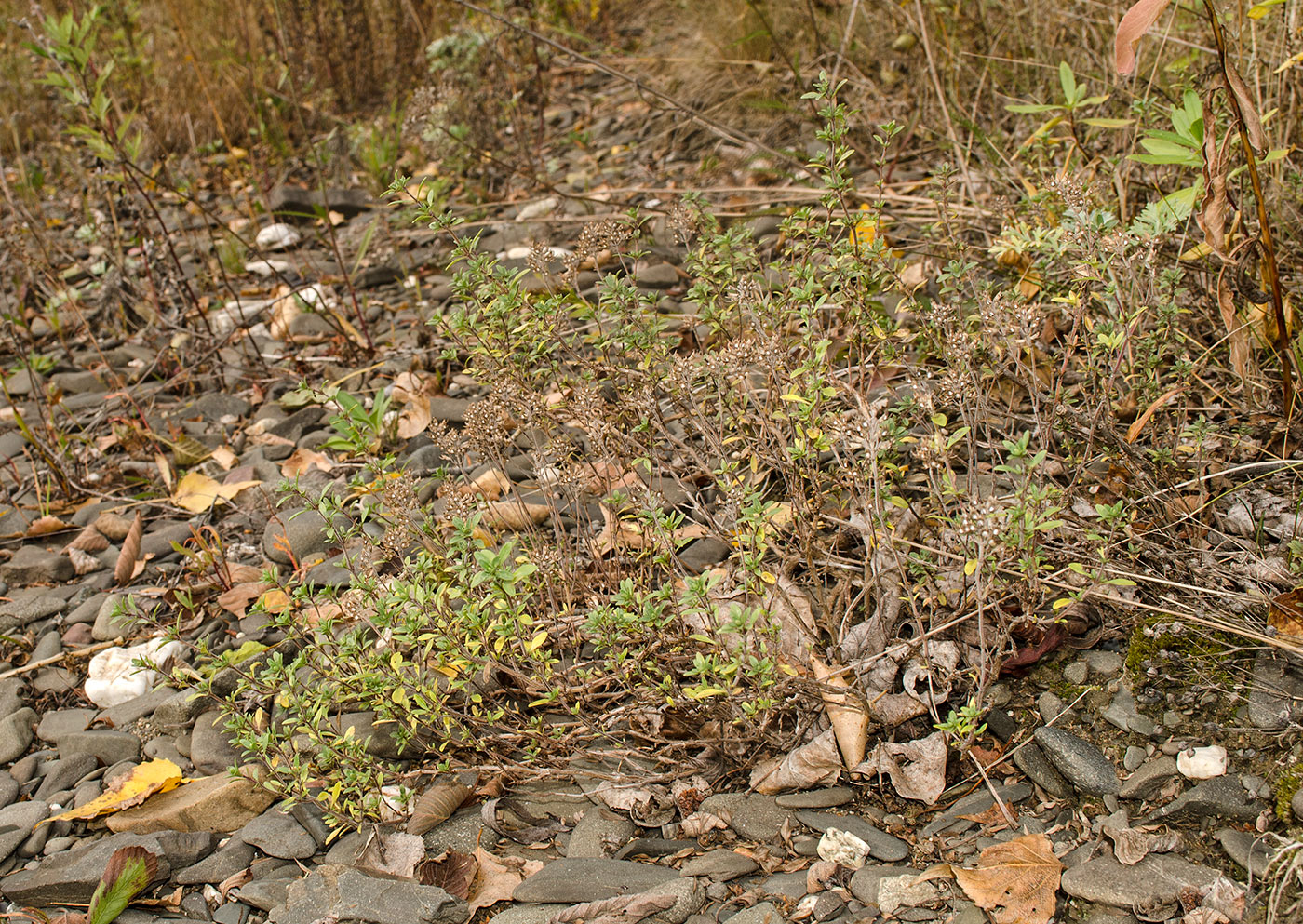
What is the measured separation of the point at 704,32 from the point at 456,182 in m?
1.58

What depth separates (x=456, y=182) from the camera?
5.05 meters

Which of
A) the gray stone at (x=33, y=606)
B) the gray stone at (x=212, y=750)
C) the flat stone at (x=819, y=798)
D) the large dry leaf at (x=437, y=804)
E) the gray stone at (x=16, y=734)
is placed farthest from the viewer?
the gray stone at (x=33, y=606)

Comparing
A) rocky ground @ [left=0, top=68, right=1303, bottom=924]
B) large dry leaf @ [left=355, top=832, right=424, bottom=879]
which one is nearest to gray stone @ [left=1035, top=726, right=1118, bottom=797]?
rocky ground @ [left=0, top=68, right=1303, bottom=924]

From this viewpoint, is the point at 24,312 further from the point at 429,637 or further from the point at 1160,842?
the point at 1160,842

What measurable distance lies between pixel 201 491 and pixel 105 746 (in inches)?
42.6

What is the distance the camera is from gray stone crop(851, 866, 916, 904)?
1.69m

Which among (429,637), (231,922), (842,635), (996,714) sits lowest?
(231,922)

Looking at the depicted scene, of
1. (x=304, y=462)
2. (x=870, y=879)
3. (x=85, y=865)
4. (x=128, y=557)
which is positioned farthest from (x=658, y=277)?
(x=85, y=865)

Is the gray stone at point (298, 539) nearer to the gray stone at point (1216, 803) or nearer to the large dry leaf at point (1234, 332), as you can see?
the gray stone at point (1216, 803)

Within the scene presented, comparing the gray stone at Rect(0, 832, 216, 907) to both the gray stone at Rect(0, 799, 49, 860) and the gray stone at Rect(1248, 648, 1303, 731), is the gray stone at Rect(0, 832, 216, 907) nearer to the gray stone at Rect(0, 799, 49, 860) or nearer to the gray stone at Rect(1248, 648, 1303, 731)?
the gray stone at Rect(0, 799, 49, 860)

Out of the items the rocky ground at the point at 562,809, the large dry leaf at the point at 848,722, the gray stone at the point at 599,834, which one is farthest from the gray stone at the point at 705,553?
the gray stone at the point at 599,834

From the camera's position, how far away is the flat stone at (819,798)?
74.8 inches

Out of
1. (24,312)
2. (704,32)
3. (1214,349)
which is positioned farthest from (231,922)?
(704,32)

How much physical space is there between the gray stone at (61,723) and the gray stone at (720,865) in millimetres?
1600
